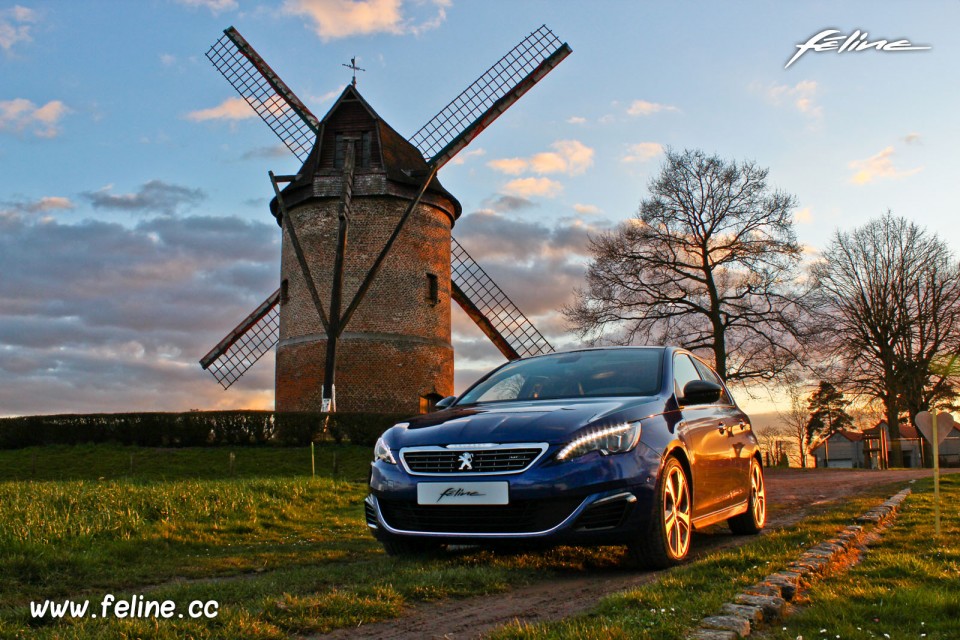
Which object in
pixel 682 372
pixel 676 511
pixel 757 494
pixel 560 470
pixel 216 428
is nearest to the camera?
pixel 560 470

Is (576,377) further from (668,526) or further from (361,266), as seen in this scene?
(361,266)

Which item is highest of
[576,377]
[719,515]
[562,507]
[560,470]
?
[576,377]

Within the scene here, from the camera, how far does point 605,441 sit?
5988mm

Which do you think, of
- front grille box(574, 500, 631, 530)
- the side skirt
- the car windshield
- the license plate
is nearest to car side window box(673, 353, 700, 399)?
the car windshield

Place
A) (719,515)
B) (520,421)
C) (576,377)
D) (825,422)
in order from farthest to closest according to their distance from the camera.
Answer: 1. (825,422)
2. (719,515)
3. (576,377)
4. (520,421)

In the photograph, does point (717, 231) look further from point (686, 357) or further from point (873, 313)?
point (686, 357)

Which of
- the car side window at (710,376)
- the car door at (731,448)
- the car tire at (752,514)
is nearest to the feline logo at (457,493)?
the car door at (731,448)

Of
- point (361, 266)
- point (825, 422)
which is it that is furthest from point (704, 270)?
point (825, 422)

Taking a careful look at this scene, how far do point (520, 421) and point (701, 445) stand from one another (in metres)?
1.84

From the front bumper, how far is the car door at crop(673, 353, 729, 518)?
885 millimetres

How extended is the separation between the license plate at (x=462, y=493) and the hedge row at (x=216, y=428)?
19.3 m

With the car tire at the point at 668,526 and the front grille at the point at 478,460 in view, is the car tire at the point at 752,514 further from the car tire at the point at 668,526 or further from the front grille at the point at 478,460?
the front grille at the point at 478,460

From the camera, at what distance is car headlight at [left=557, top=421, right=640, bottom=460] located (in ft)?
19.2

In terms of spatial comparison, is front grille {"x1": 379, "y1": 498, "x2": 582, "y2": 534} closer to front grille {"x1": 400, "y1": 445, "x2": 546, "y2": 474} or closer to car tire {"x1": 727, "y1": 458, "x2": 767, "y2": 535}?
front grille {"x1": 400, "y1": 445, "x2": 546, "y2": 474}
